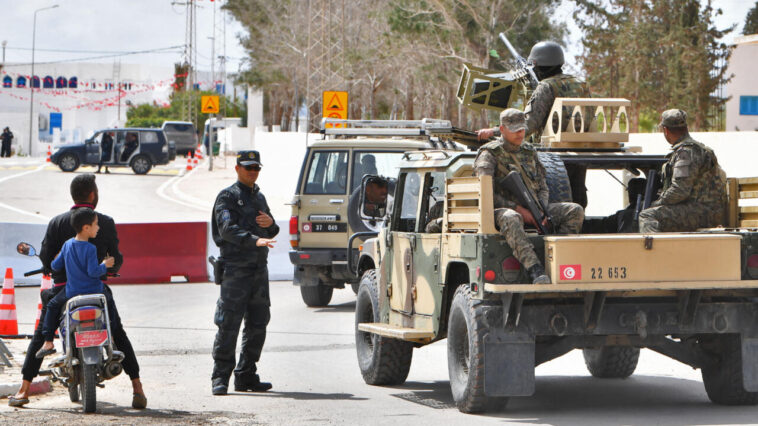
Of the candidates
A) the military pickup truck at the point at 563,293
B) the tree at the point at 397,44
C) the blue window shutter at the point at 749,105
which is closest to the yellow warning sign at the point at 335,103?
the blue window shutter at the point at 749,105

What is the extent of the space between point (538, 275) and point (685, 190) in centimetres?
184

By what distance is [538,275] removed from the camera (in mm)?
8070

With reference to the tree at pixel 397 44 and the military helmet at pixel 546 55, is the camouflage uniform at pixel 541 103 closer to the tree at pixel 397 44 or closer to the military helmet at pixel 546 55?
the military helmet at pixel 546 55

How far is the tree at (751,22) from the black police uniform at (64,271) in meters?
38.7

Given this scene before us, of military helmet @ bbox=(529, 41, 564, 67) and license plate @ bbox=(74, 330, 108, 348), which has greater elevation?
military helmet @ bbox=(529, 41, 564, 67)

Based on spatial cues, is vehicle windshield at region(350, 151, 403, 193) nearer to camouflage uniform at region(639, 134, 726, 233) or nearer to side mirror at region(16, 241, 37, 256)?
camouflage uniform at region(639, 134, 726, 233)

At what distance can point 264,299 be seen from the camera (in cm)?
1012

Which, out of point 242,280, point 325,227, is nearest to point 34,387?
point 242,280

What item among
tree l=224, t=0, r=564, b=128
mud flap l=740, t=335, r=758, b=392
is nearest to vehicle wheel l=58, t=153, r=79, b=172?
tree l=224, t=0, r=564, b=128

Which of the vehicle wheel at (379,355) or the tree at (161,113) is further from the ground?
the tree at (161,113)

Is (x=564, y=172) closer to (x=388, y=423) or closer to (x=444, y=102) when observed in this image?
(x=388, y=423)

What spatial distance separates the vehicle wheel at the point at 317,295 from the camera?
17125 millimetres

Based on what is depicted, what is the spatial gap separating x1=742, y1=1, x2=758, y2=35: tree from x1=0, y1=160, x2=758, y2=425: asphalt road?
31.0 metres

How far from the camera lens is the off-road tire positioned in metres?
9.34
